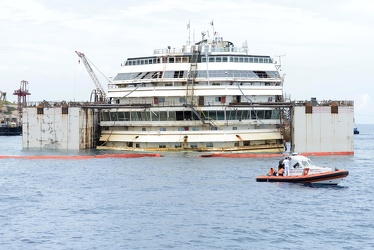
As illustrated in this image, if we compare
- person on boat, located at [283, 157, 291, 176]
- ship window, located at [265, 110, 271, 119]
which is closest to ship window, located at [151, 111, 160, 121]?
ship window, located at [265, 110, 271, 119]

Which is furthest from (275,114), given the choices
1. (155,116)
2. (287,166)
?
(287,166)

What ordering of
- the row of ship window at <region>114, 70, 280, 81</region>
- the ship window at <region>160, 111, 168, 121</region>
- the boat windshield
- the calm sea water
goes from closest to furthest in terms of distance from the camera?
the calm sea water → the boat windshield → the ship window at <region>160, 111, 168, 121</region> → the row of ship window at <region>114, 70, 280, 81</region>

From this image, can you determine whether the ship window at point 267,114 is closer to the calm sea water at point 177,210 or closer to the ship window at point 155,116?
the ship window at point 155,116

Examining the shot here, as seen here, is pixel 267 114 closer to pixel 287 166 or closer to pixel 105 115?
pixel 105 115

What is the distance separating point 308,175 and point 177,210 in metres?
17.5

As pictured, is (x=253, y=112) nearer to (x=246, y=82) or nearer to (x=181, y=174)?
(x=246, y=82)

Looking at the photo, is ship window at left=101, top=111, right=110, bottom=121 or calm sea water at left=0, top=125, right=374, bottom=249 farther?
ship window at left=101, top=111, right=110, bottom=121

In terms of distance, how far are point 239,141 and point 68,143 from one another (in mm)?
24999

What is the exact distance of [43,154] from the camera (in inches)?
3807

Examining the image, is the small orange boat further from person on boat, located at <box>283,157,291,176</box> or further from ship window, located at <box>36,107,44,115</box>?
ship window, located at <box>36,107,44,115</box>

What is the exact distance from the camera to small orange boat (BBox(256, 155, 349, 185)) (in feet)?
207

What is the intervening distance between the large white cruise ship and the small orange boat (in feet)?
97.0

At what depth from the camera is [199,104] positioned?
97.6m

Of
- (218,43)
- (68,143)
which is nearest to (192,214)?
(68,143)
